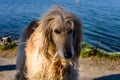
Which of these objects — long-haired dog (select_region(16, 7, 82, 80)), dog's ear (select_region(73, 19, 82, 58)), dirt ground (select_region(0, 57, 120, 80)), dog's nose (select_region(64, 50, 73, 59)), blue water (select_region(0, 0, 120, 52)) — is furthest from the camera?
blue water (select_region(0, 0, 120, 52))

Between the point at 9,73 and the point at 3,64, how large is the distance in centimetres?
63

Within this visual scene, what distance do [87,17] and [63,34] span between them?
1300 centimetres

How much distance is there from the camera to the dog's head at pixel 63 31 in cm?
494

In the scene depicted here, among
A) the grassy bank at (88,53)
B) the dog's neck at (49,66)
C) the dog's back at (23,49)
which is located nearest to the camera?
the dog's neck at (49,66)

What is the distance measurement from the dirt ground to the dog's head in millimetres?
3237

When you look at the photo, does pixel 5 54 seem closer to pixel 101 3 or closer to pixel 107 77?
pixel 107 77

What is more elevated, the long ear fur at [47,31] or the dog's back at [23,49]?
the long ear fur at [47,31]

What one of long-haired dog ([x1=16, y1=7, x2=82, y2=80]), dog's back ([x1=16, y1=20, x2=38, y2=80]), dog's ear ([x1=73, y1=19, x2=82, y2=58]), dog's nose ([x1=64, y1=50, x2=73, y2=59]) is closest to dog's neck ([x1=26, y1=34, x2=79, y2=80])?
long-haired dog ([x1=16, y1=7, x2=82, y2=80])

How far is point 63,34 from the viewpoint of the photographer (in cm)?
499

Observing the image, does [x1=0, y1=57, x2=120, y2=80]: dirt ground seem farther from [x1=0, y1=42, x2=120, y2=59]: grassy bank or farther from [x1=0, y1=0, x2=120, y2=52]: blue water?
[x1=0, y1=0, x2=120, y2=52]: blue water

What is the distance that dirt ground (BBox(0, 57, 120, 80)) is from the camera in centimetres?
843

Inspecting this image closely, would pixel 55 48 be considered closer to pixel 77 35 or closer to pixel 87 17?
pixel 77 35

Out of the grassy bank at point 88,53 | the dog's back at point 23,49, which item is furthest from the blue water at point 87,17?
the dog's back at point 23,49

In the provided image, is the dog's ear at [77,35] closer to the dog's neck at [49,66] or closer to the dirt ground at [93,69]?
the dog's neck at [49,66]
